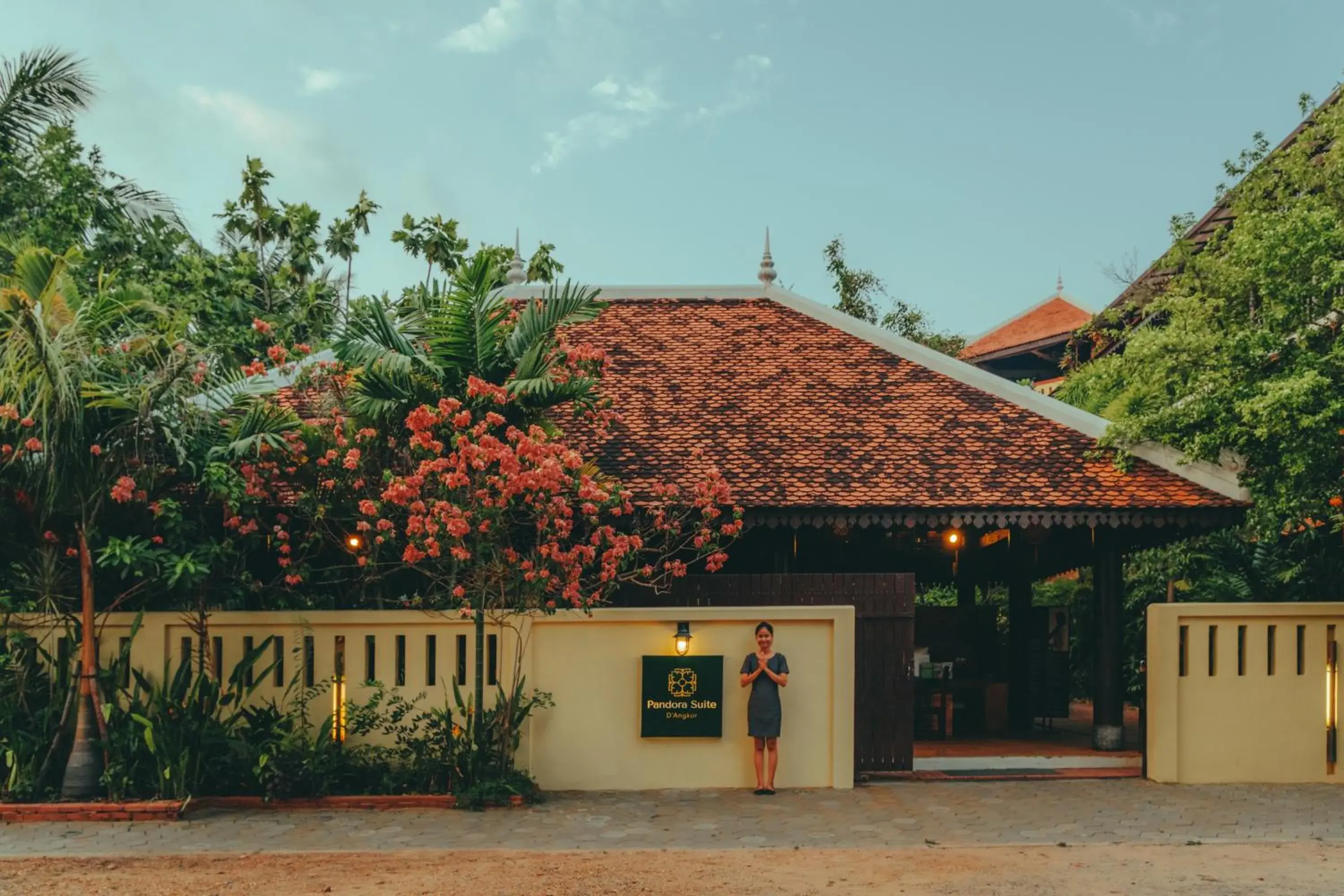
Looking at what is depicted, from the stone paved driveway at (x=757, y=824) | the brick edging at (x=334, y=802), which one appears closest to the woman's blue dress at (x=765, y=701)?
the stone paved driveway at (x=757, y=824)

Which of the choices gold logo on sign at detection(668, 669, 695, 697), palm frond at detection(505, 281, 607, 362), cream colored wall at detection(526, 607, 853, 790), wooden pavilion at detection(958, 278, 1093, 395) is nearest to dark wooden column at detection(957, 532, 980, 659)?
cream colored wall at detection(526, 607, 853, 790)

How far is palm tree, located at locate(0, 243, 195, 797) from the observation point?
1045 cm

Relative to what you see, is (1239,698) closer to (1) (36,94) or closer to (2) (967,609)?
(2) (967,609)

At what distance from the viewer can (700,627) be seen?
12.4 meters

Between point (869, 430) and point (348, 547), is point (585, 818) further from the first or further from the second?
point (869, 430)

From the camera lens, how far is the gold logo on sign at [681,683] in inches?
480

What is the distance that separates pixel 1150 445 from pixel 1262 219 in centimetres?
265

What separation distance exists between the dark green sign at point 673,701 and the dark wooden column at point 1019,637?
5.67 metres

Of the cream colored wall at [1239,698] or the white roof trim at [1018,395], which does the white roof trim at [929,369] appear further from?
the cream colored wall at [1239,698]

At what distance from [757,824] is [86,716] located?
5860mm

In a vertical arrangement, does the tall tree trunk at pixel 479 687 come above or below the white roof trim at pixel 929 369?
below

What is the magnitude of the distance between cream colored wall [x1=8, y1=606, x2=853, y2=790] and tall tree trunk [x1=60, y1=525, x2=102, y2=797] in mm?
805

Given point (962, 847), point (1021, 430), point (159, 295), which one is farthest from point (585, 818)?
point (159, 295)

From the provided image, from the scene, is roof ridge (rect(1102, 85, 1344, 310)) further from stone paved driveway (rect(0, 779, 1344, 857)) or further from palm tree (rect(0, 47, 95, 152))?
palm tree (rect(0, 47, 95, 152))
